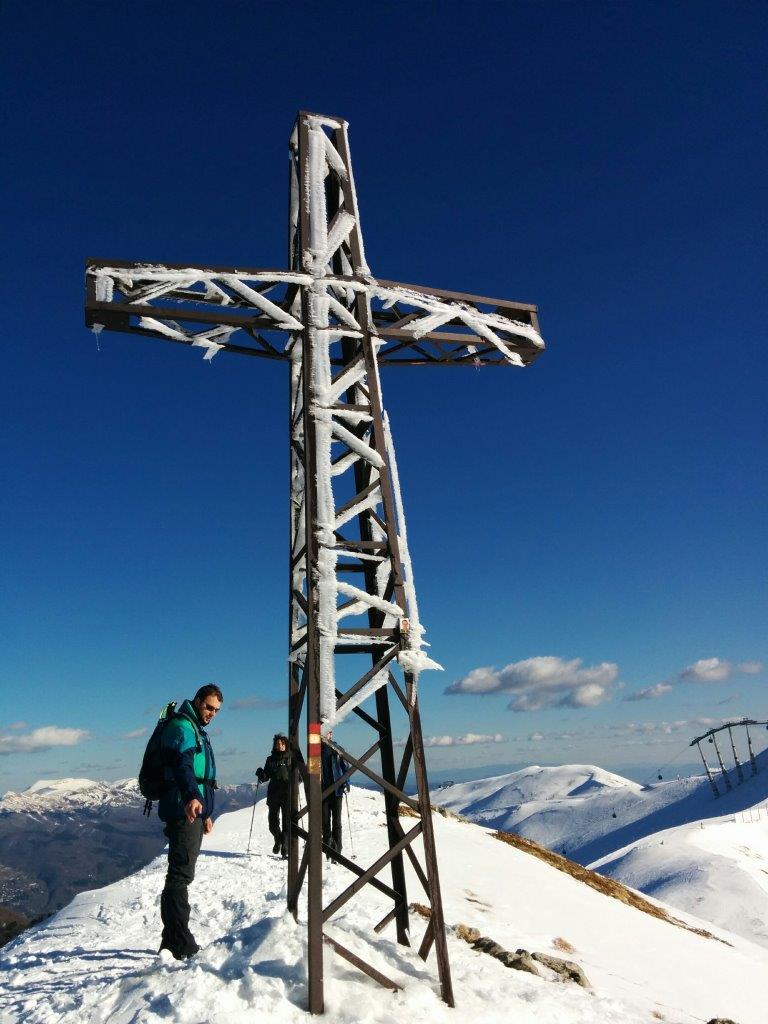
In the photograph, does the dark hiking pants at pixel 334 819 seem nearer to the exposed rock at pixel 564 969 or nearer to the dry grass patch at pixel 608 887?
the exposed rock at pixel 564 969

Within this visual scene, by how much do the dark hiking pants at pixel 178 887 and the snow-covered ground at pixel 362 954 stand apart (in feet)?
0.87

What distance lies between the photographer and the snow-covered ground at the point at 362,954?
18.5 ft

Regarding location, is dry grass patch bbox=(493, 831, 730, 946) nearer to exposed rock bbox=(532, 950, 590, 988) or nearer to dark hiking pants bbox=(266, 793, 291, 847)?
dark hiking pants bbox=(266, 793, 291, 847)

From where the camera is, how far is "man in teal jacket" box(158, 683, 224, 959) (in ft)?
22.5

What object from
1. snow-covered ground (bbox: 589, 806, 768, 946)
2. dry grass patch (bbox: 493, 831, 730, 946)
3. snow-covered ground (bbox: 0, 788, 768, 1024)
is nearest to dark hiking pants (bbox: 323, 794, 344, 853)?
snow-covered ground (bbox: 0, 788, 768, 1024)

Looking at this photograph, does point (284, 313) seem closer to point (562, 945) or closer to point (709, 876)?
point (562, 945)

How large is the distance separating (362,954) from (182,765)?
8.74 feet

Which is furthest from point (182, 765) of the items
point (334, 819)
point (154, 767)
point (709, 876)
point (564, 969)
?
point (709, 876)

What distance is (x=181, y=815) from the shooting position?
6977 millimetres

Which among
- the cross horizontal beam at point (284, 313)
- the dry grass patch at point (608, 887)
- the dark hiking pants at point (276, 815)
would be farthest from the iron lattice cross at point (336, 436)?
the dry grass patch at point (608, 887)

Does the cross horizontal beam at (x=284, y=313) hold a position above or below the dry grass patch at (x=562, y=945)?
above

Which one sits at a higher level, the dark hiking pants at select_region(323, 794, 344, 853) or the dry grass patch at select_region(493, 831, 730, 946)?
the dark hiking pants at select_region(323, 794, 344, 853)

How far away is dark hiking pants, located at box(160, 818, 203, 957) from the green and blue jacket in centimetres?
18

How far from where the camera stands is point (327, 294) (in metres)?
7.77
